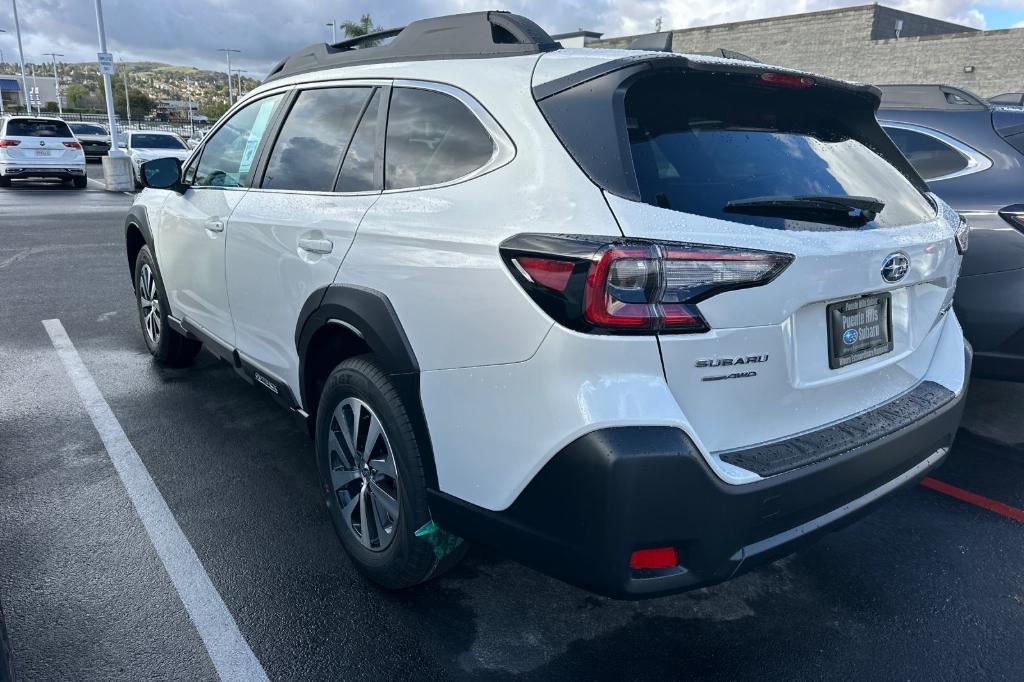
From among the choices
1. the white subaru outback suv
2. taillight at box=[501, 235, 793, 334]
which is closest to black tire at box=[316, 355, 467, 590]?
the white subaru outback suv

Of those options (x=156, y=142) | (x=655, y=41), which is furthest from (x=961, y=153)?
(x=156, y=142)

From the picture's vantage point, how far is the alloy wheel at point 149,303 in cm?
506

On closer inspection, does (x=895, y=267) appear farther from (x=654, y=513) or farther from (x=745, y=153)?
(x=654, y=513)

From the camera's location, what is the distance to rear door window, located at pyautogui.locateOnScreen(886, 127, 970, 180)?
171 inches

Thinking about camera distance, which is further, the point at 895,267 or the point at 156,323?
the point at 156,323

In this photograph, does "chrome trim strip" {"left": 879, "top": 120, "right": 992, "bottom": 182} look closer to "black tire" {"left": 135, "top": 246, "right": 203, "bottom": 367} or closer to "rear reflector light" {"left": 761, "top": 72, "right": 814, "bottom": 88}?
"rear reflector light" {"left": 761, "top": 72, "right": 814, "bottom": 88}

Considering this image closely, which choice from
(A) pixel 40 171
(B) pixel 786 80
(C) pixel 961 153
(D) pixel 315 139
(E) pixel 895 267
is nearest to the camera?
(E) pixel 895 267

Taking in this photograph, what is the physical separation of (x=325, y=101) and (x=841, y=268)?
2.17 m

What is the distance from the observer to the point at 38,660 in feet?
7.61

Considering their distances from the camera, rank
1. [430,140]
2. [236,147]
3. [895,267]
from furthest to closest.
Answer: [236,147] → [430,140] → [895,267]

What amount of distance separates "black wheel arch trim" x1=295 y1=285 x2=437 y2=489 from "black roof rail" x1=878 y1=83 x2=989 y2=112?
3707 millimetres

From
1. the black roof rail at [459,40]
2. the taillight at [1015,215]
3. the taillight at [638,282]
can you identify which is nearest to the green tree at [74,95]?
the black roof rail at [459,40]

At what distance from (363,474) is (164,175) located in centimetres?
252

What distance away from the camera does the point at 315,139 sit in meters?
3.10
